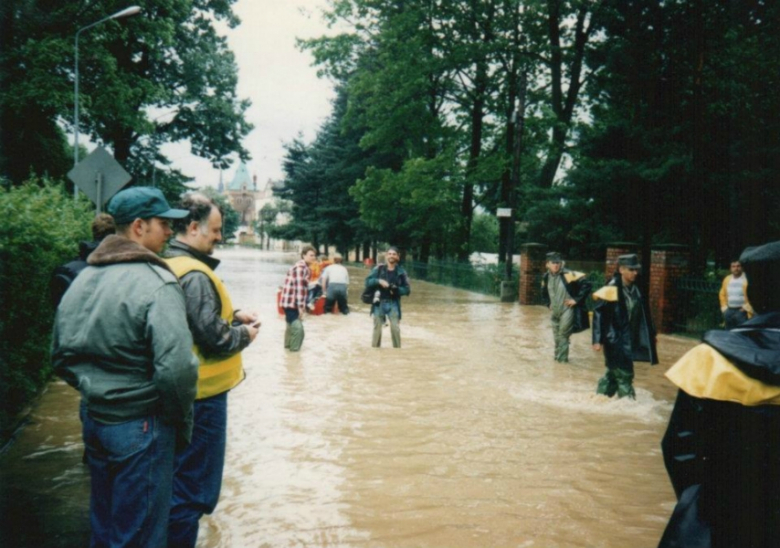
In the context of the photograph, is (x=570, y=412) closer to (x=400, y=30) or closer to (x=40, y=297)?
(x=40, y=297)

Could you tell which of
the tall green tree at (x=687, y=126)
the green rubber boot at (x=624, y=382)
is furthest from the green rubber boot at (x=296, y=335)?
the tall green tree at (x=687, y=126)

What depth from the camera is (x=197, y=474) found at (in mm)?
3676

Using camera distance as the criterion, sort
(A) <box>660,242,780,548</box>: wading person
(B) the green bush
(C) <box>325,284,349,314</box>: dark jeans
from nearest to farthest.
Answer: (A) <box>660,242,780,548</box>: wading person → (B) the green bush → (C) <box>325,284,349,314</box>: dark jeans

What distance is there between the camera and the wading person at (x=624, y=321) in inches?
308

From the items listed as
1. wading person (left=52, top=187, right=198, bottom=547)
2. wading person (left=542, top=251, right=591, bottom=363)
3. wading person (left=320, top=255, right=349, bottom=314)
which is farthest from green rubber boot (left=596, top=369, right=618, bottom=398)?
wading person (left=320, top=255, right=349, bottom=314)

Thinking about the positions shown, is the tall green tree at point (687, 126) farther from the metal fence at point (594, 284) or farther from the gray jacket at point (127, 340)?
the gray jacket at point (127, 340)

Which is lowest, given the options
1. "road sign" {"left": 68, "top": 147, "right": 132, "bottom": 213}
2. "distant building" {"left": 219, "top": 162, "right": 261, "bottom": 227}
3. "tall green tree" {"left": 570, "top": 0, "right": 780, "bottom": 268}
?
"road sign" {"left": 68, "top": 147, "right": 132, "bottom": 213}

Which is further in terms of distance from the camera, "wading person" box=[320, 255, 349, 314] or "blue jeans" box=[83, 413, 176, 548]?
"wading person" box=[320, 255, 349, 314]

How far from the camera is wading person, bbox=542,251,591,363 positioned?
10734 millimetres

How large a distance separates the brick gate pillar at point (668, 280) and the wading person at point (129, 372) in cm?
1457

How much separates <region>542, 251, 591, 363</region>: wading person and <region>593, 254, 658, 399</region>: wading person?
106 inches

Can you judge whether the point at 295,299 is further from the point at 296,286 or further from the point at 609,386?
the point at 609,386

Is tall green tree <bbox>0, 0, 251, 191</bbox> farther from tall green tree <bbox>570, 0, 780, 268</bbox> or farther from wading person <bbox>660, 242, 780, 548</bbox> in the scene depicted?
wading person <bbox>660, 242, 780, 548</bbox>

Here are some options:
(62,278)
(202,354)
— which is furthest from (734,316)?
(62,278)
